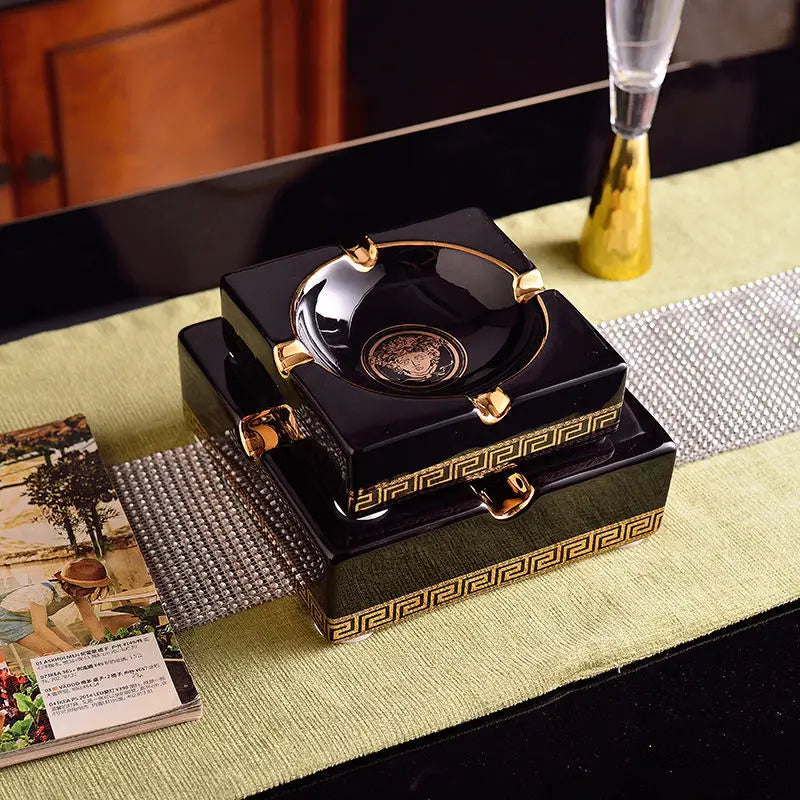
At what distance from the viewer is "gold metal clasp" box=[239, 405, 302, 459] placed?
0.99m

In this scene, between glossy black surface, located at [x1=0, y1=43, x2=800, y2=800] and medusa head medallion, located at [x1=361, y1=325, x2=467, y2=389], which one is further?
medusa head medallion, located at [x1=361, y1=325, x2=467, y2=389]

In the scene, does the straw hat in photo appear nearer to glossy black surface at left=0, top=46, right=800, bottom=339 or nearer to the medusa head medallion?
the medusa head medallion

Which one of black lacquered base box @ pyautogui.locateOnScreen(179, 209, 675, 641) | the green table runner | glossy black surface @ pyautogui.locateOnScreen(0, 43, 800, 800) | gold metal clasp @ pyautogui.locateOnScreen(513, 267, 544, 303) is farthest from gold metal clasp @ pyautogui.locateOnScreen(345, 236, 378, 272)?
glossy black surface @ pyautogui.locateOnScreen(0, 43, 800, 800)

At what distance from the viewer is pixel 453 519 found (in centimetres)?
96

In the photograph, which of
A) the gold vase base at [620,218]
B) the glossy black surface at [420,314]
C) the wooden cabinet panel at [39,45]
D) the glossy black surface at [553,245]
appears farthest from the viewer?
the gold vase base at [620,218]

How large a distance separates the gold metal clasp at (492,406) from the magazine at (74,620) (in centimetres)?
28

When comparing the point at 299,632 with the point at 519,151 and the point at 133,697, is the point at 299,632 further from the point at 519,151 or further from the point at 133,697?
the point at 519,151

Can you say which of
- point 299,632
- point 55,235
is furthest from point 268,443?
point 55,235

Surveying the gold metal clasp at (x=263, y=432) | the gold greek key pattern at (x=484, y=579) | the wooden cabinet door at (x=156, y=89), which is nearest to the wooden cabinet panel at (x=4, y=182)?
the wooden cabinet door at (x=156, y=89)

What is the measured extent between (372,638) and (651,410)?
14.2 inches

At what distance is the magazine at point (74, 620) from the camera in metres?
0.90

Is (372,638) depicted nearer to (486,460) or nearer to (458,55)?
(486,460)

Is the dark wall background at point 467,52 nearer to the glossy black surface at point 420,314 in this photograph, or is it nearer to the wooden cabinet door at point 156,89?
the wooden cabinet door at point 156,89

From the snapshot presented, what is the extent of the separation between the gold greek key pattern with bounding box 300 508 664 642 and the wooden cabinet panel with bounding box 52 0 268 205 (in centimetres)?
56
